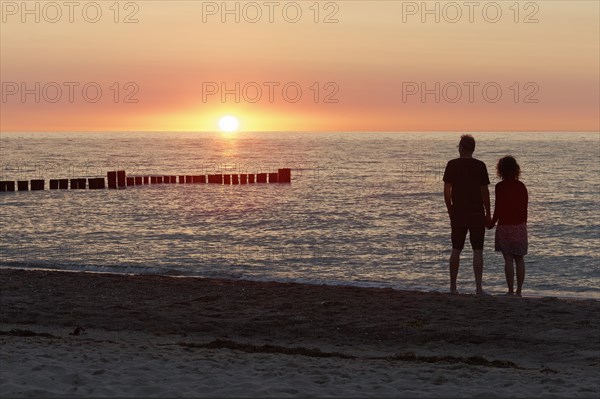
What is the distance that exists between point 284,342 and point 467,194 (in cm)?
301

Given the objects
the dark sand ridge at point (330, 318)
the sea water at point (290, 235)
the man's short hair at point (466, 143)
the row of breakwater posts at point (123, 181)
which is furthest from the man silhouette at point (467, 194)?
the row of breakwater posts at point (123, 181)

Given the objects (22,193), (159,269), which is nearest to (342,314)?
(159,269)

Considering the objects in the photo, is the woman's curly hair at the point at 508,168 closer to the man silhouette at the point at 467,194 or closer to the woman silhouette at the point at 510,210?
the woman silhouette at the point at 510,210

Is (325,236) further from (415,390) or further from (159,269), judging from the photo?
(415,390)

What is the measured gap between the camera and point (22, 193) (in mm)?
46781

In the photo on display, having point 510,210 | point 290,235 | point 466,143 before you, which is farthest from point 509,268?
point 290,235

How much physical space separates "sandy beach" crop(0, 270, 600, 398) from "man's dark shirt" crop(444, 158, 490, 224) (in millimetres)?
1204

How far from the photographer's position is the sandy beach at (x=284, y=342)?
7176mm

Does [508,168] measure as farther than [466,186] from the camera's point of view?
Yes

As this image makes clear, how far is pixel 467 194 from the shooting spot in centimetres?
1056

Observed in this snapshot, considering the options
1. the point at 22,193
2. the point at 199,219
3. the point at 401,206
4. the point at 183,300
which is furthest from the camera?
the point at 22,193

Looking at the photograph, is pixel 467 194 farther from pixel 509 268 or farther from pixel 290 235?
pixel 290 235

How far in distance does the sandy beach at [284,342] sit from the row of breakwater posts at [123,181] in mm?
36321

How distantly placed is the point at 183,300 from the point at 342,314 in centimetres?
267
